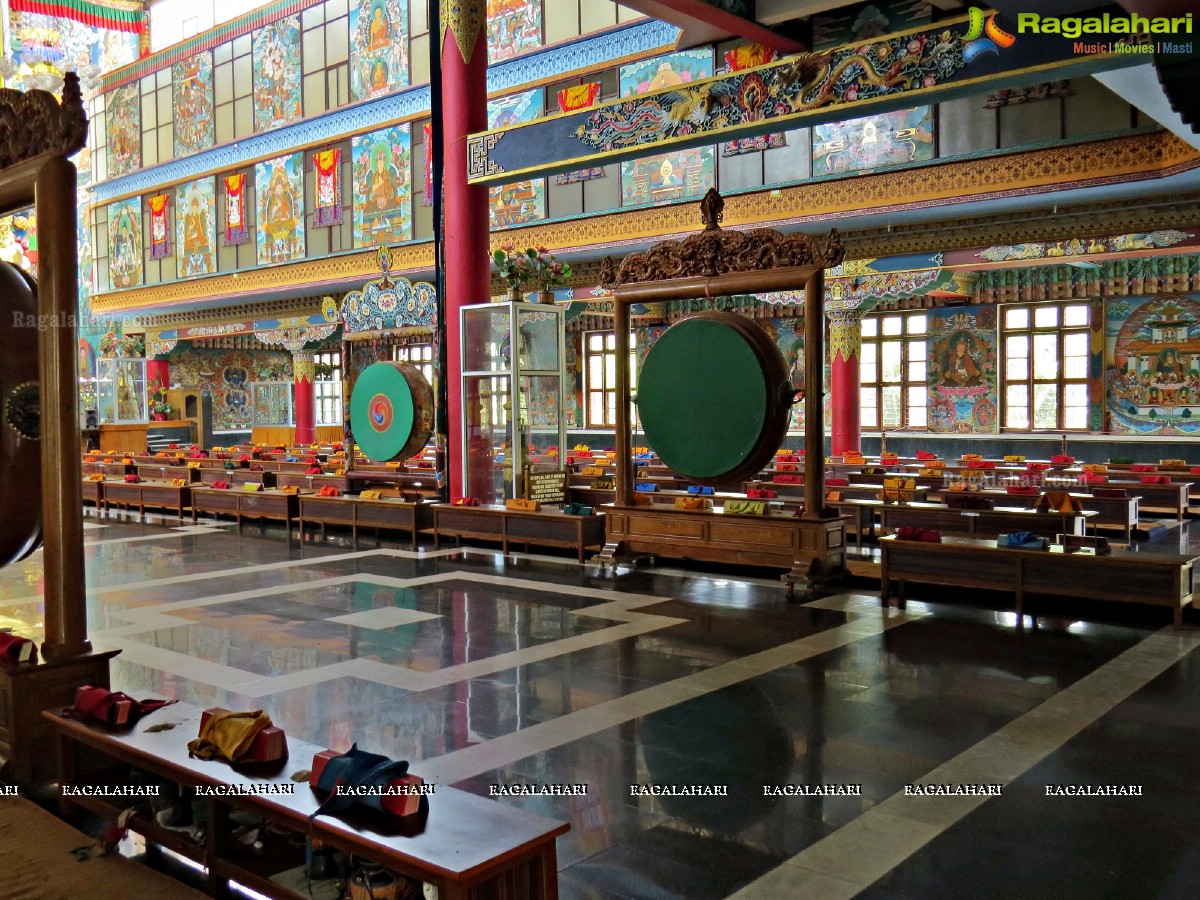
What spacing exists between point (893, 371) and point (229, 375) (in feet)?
66.3

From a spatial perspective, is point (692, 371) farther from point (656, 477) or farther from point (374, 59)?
point (374, 59)

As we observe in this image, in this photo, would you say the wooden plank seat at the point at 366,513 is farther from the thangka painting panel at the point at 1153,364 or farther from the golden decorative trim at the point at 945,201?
the thangka painting panel at the point at 1153,364

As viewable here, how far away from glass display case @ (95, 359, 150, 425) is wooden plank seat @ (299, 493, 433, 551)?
13.9 m

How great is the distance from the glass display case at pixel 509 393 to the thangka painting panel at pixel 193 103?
14.8 meters

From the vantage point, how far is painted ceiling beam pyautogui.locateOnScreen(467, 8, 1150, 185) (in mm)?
6406

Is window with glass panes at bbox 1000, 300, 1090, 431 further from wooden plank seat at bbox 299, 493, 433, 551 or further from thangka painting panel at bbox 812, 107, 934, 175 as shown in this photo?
wooden plank seat at bbox 299, 493, 433, 551

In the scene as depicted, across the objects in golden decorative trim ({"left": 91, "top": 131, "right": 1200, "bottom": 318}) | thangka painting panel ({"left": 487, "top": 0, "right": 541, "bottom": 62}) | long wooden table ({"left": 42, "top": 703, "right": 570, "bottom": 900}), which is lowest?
long wooden table ({"left": 42, "top": 703, "right": 570, "bottom": 900})

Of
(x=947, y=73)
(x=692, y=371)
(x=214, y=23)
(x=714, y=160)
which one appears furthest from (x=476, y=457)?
(x=214, y=23)

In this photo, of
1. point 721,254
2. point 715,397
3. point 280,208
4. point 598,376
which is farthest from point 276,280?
point 715,397

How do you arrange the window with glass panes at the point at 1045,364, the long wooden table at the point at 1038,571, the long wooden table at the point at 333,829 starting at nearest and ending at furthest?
the long wooden table at the point at 333,829, the long wooden table at the point at 1038,571, the window with glass panes at the point at 1045,364

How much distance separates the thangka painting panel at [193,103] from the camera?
2211 centimetres

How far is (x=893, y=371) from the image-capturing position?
18203 mm

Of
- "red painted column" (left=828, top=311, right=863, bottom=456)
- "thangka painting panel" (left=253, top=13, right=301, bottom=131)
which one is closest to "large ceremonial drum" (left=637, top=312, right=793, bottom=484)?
"red painted column" (left=828, top=311, right=863, bottom=456)

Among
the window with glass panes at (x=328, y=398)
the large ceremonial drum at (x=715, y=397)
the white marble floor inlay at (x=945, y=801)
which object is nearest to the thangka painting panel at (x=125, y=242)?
the window with glass panes at (x=328, y=398)
